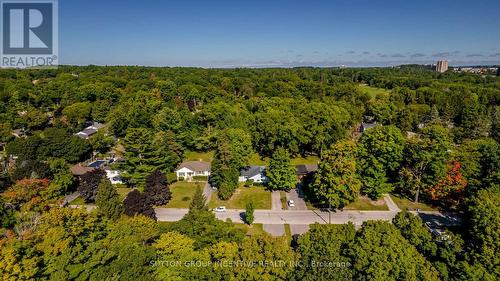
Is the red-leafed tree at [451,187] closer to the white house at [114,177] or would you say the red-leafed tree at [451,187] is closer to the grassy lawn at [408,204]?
the grassy lawn at [408,204]

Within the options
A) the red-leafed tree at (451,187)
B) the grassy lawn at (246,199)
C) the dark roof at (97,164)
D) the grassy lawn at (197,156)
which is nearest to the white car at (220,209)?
the grassy lawn at (246,199)

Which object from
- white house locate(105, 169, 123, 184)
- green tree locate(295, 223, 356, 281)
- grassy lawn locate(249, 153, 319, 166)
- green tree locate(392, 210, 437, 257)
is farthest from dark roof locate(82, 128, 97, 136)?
green tree locate(392, 210, 437, 257)

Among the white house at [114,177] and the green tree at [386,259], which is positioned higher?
the green tree at [386,259]

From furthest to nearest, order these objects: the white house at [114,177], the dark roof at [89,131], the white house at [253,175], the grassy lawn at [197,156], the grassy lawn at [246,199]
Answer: the dark roof at [89,131] < the grassy lawn at [197,156] < the white house at [253,175] < the white house at [114,177] < the grassy lawn at [246,199]

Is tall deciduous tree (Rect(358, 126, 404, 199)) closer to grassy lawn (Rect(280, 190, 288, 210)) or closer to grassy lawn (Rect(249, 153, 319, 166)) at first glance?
grassy lawn (Rect(280, 190, 288, 210))

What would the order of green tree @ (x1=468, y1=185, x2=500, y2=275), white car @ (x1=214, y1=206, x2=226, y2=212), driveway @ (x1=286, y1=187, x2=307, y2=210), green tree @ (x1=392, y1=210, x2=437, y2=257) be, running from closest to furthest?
green tree @ (x1=468, y1=185, x2=500, y2=275)
green tree @ (x1=392, y1=210, x2=437, y2=257)
white car @ (x1=214, y1=206, x2=226, y2=212)
driveway @ (x1=286, y1=187, x2=307, y2=210)

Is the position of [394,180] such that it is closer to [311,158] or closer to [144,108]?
[311,158]

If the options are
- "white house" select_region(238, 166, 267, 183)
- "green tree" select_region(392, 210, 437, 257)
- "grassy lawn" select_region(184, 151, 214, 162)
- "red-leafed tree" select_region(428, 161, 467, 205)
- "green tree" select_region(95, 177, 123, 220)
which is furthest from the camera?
"grassy lawn" select_region(184, 151, 214, 162)
